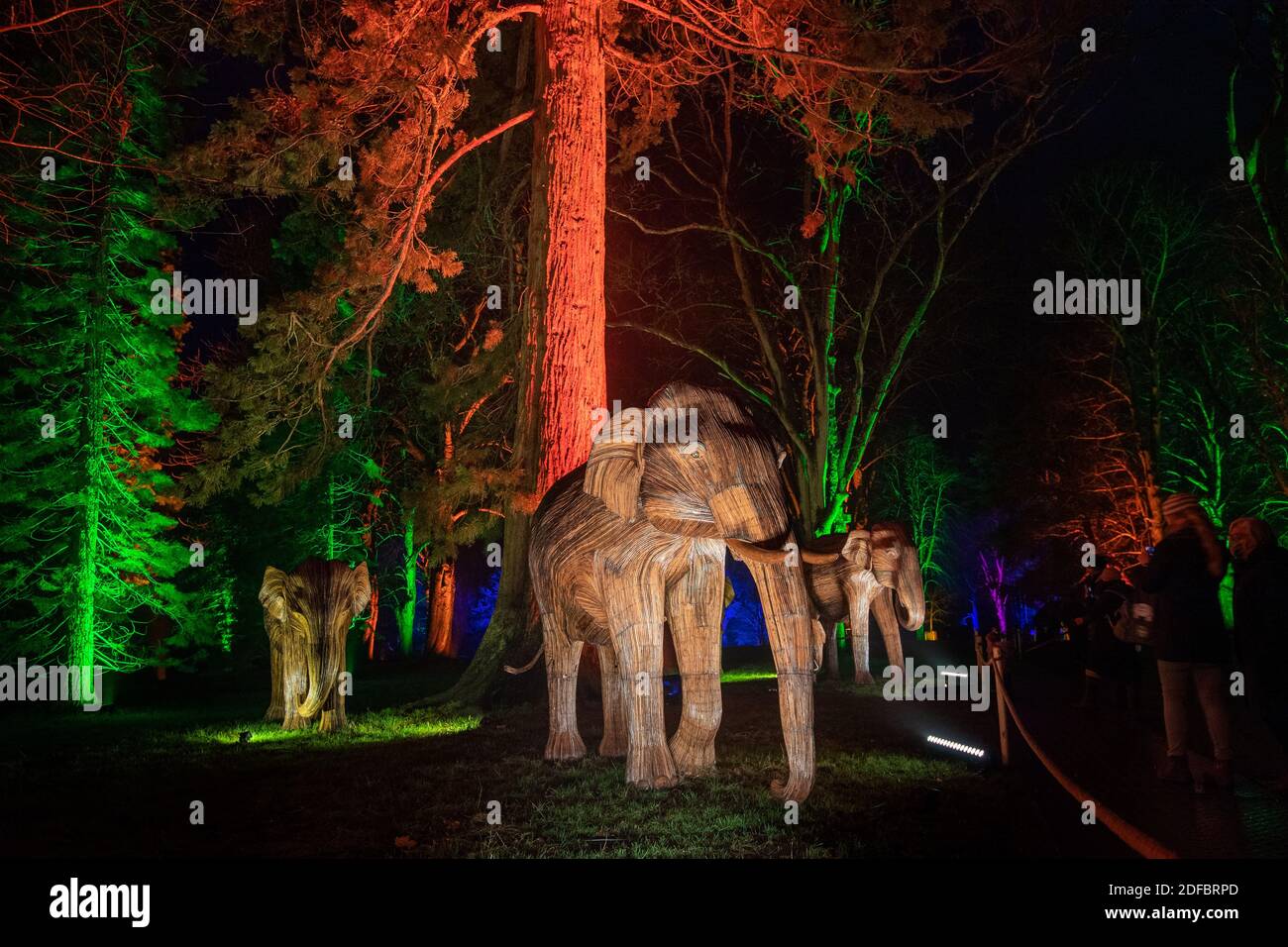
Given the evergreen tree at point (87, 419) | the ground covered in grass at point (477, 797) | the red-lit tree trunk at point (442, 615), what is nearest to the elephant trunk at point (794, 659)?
the ground covered in grass at point (477, 797)

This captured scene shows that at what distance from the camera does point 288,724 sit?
34.4 ft

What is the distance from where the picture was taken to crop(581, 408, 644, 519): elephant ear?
6.57 meters

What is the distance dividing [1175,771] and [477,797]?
18.3 feet

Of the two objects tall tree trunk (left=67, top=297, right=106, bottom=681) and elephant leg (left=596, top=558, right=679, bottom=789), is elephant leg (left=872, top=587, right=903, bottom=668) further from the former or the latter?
tall tree trunk (left=67, top=297, right=106, bottom=681)

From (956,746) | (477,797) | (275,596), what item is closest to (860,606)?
(956,746)

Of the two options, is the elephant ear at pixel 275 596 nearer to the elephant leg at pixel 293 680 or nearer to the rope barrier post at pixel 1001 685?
the elephant leg at pixel 293 680

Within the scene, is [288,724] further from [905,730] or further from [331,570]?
[905,730]

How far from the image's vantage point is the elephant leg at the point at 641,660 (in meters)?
6.77

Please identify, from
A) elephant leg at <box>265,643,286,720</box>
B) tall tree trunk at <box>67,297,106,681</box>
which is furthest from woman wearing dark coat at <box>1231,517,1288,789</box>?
tall tree trunk at <box>67,297,106,681</box>

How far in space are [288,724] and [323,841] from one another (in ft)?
17.6

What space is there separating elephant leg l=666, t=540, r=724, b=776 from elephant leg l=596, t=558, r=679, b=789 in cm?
22

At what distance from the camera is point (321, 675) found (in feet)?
33.0

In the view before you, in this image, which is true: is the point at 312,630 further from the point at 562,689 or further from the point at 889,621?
the point at 889,621

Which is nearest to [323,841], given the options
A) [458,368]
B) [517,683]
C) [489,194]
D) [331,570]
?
[331,570]
